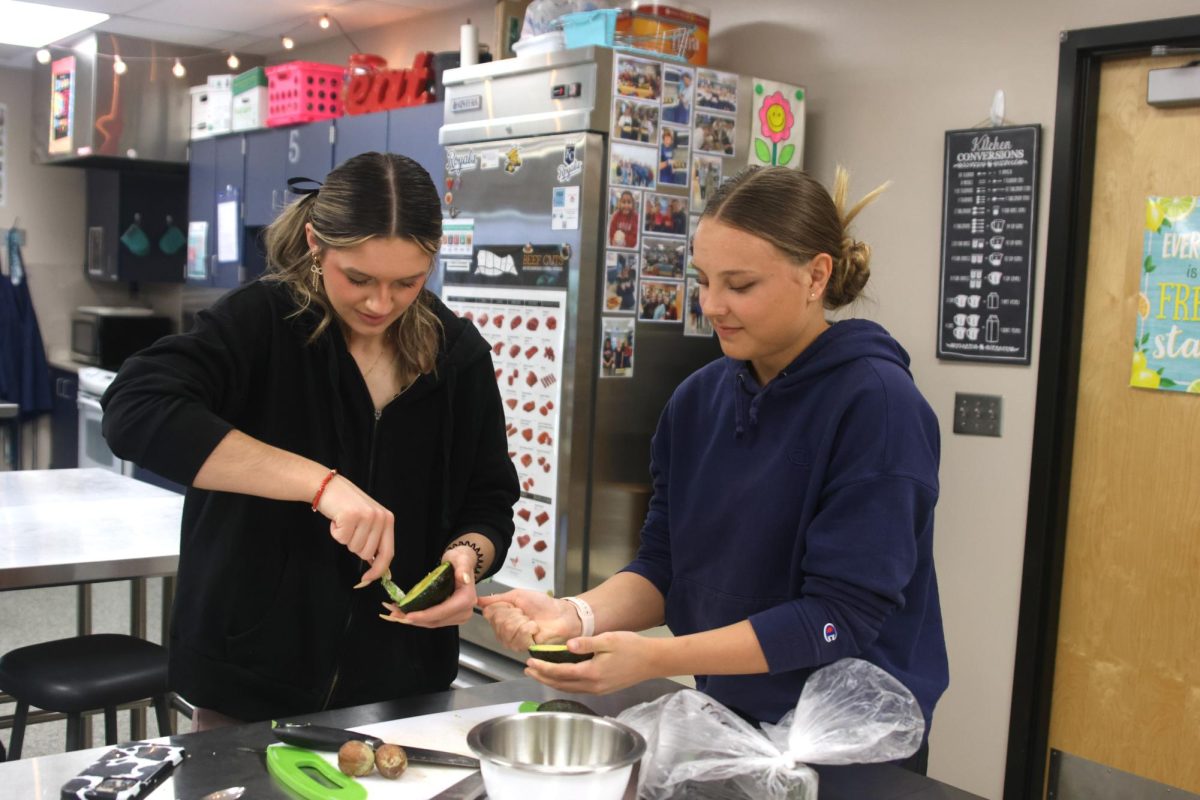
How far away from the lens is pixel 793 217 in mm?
1453

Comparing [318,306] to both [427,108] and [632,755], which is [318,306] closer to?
[632,755]


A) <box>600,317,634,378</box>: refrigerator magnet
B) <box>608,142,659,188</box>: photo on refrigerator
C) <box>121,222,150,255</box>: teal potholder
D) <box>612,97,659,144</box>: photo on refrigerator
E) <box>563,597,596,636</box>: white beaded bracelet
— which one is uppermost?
<box>612,97,659,144</box>: photo on refrigerator

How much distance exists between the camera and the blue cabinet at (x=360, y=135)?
4.43 meters

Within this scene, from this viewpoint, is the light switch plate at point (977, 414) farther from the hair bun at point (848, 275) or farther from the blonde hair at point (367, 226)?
the blonde hair at point (367, 226)

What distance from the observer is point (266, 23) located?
18.0 ft

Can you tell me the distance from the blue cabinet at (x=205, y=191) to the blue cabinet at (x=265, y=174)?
42 cm

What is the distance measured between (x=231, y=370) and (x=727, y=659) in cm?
79

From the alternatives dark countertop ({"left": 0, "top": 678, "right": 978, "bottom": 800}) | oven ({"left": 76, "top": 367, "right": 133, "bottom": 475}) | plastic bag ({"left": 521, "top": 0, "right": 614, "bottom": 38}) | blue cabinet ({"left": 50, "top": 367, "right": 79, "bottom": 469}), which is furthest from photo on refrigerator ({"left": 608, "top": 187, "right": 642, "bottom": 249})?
blue cabinet ({"left": 50, "top": 367, "right": 79, "bottom": 469})

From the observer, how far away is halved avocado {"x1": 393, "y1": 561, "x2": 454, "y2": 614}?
154cm

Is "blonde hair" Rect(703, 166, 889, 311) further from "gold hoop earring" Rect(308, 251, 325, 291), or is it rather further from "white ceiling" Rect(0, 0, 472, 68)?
"white ceiling" Rect(0, 0, 472, 68)

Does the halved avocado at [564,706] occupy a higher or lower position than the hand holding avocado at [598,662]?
lower

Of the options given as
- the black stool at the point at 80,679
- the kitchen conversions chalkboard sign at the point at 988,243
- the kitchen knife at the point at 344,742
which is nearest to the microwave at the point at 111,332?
the black stool at the point at 80,679

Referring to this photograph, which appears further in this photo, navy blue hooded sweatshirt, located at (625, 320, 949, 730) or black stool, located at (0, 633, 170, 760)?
black stool, located at (0, 633, 170, 760)

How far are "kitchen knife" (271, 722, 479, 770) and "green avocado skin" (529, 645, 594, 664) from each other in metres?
0.14
